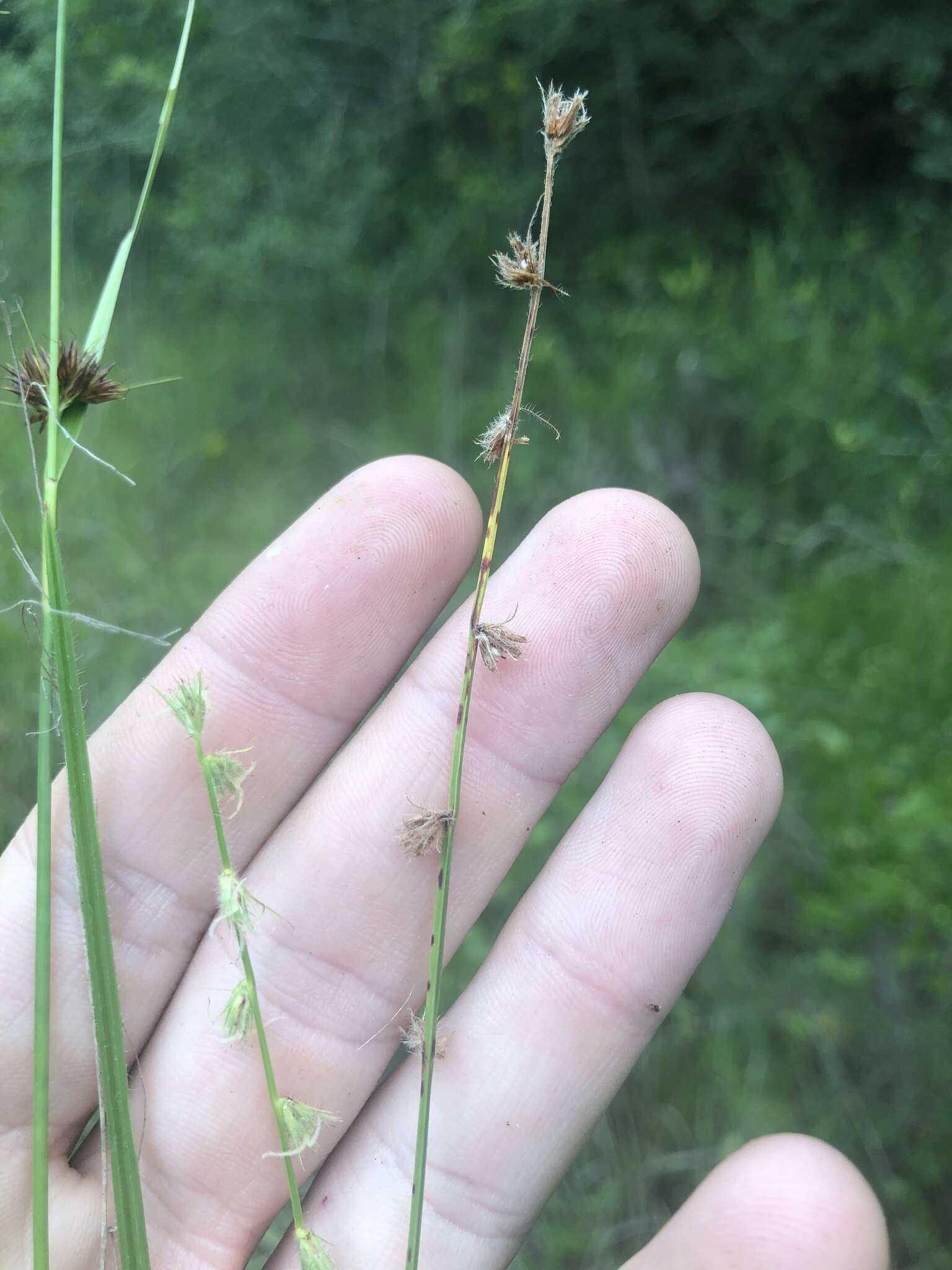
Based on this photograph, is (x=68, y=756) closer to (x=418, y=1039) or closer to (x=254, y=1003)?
(x=254, y=1003)

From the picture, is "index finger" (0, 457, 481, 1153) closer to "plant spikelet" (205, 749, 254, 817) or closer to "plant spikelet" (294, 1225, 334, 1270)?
"plant spikelet" (205, 749, 254, 817)

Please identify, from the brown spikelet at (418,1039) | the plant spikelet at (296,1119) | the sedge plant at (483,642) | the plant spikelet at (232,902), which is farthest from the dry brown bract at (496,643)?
the plant spikelet at (296,1119)

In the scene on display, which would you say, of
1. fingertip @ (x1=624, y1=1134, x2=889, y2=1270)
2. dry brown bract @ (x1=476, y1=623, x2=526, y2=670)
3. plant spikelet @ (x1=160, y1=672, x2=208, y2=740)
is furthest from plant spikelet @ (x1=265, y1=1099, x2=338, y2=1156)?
dry brown bract @ (x1=476, y1=623, x2=526, y2=670)

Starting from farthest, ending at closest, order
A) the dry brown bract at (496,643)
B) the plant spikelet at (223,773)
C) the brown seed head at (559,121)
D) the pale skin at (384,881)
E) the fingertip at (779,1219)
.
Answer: the pale skin at (384,881) < the dry brown bract at (496,643) < the plant spikelet at (223,773) < the fingertip at (779,1219) < the brown seed head at (559,121)

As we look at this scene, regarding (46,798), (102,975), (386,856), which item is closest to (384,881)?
(386,856)

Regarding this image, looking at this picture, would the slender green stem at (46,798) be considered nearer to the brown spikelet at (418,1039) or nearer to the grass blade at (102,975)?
the grass blade at (102,975)

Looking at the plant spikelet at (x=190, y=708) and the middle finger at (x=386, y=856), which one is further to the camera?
the middle finger at (x=386, y=856)

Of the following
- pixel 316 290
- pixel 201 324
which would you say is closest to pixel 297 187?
pixel 316 290

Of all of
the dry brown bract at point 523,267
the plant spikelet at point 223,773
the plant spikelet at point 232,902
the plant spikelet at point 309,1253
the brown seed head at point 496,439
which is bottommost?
the plant spikelet at point 309,1253
